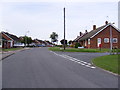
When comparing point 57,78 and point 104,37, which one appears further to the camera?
point 104,37

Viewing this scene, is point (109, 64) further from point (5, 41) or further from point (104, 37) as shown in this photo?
point (5, 41)

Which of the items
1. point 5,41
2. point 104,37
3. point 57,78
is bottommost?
point 57,78

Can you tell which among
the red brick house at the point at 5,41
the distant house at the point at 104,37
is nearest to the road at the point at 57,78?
the distant house at the point at 104,37

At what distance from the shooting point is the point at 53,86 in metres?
7.09

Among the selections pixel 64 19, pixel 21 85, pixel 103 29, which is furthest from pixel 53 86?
pixel 103 29

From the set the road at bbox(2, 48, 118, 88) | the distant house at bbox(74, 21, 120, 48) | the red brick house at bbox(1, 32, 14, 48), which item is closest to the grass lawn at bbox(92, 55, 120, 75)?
the road at bbox(2, 48, 118, 88)

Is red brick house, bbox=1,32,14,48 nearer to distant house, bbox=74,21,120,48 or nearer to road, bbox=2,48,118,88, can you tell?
distant house, bbox=74,21,120,48

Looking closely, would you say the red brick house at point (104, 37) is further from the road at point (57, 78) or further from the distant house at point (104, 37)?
the road at point (57, 78)

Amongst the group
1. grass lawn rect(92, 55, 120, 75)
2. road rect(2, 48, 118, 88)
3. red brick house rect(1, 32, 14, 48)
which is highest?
red brick house rect(1, 32, 14, 48)

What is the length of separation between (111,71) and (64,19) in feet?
111

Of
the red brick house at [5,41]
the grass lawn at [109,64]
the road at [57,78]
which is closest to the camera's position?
the road at [57,78]

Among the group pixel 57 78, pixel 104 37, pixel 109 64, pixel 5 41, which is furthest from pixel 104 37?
pixel 57 78

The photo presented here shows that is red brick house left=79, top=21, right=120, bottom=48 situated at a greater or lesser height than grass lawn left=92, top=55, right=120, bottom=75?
greater

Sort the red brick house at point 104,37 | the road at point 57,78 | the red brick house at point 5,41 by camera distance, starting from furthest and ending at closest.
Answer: the red brick house at point 5,41, the red brick house at point 104,37, the road at point 57,78
